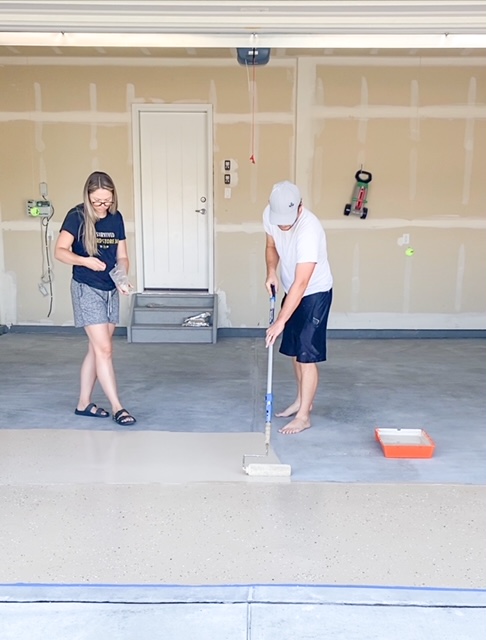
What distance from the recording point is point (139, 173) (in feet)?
20.8

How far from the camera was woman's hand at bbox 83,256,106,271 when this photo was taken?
3.47 meters

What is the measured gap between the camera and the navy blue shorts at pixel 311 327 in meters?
3.54

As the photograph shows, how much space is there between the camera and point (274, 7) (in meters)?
2.87

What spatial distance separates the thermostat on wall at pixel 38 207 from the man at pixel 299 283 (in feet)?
11.5

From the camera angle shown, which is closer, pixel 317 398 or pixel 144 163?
pixel 317 398

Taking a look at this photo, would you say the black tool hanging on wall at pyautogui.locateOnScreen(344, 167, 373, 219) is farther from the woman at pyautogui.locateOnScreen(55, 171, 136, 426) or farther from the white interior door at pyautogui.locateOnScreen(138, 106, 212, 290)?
the woman at pyautogui.locateOnScreen(55, 171, 136, 426)

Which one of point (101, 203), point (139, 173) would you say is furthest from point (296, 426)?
point (139, 173)

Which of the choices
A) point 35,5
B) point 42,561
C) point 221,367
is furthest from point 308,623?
point 221,367

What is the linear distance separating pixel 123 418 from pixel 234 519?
51.3 inches

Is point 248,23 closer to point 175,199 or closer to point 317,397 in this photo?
point 317,397

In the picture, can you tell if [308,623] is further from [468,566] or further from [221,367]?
[221,367]

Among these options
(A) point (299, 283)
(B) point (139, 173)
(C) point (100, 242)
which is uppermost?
(B) point (139, 173)

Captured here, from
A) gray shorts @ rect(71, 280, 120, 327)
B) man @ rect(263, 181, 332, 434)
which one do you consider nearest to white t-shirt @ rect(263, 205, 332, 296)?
man @ rect(263, 181, 332, 434)

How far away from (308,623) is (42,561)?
102 cm
